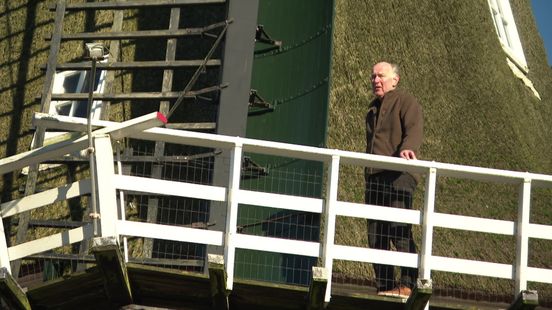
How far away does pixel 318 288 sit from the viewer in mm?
11109

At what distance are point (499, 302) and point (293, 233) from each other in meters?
1.78

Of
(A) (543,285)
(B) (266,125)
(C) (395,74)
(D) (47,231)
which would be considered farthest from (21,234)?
(A) (543,285)

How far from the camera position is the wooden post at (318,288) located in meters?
11.0

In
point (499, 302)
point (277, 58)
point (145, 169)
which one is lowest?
point (499, 302)

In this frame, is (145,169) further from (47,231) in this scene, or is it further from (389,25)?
(389,25)

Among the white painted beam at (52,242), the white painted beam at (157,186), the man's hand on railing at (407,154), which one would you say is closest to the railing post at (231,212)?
the white painted beam at (157,186)

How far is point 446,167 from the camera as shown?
11.6 metres

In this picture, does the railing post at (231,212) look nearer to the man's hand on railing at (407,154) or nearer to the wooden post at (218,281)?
the wooden post at (218,281)

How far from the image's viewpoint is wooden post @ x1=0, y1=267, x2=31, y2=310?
1117 cm

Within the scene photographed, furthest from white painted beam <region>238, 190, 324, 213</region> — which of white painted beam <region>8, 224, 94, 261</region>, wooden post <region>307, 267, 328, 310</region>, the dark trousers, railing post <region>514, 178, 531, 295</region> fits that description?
railing post <region>514, 178, 531, 295</region>

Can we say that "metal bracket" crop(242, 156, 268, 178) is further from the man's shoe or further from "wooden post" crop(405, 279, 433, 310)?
"wooden post" crop(405, 279, 433, 310)

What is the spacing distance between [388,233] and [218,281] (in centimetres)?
142

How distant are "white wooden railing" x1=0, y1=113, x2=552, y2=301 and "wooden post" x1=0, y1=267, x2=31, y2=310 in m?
0.25

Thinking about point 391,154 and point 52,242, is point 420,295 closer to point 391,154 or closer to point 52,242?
point 391,154
